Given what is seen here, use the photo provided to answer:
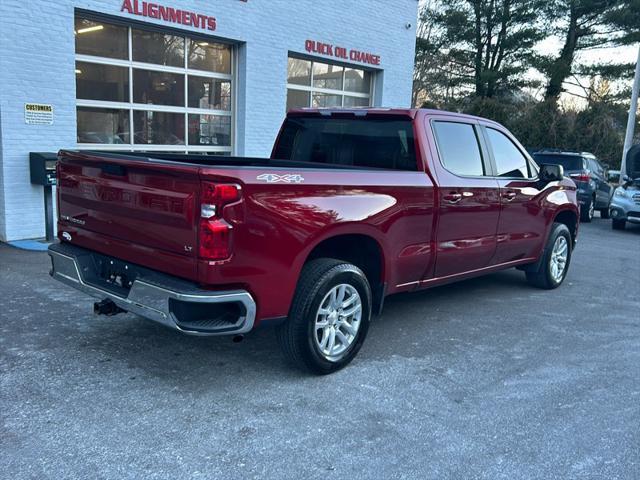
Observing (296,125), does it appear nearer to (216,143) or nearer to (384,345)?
(384,345)

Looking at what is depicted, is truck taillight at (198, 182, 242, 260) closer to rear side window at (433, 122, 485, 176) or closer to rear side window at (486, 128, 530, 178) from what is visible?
rear side window at (433, 122, 485, 176)

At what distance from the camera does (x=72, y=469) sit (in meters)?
3.02

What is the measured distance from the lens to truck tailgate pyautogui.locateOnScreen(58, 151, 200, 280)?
3525 mm

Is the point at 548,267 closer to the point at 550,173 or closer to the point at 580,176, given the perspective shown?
the point at 550,173

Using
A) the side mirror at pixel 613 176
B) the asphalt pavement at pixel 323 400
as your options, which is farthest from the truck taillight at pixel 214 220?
the side mirror at pixel 613 176

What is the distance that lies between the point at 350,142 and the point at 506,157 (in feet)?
5.80

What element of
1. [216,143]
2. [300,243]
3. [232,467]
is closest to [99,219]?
[300,243]

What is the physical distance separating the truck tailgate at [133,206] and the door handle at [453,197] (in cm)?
242

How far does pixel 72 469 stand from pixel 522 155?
525 cm

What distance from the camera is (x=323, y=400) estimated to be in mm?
3924

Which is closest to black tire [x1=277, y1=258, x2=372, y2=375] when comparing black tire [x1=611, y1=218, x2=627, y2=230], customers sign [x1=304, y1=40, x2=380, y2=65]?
customers sign [x1=304, y1=40, x2=380, y2=65]

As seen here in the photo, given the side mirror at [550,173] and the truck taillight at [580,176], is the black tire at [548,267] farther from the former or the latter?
the truck taillight at [580,176]

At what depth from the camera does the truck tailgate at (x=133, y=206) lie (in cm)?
353

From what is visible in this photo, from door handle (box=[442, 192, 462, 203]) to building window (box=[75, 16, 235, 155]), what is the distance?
622 centimetres
